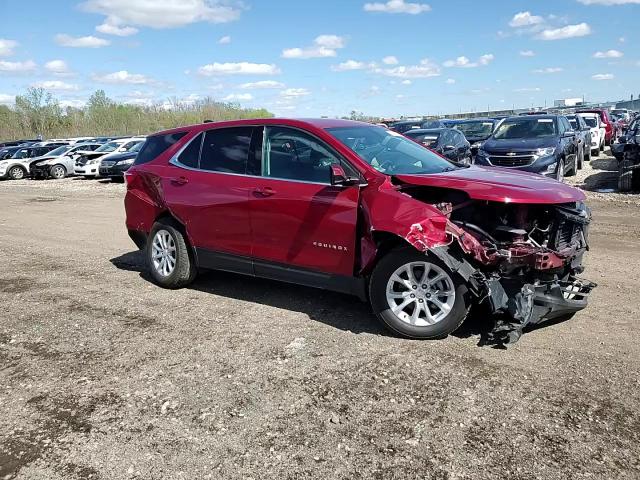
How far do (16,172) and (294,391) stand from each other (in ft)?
95.1

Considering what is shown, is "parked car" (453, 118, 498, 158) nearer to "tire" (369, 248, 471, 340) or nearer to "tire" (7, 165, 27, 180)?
"tire" (369, 248, 471, 340)

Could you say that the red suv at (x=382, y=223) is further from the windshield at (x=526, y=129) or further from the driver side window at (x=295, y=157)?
the windshield at (x=526, y=129)

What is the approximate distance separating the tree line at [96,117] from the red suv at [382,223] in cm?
6393

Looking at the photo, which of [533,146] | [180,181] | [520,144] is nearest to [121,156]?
[520,144]

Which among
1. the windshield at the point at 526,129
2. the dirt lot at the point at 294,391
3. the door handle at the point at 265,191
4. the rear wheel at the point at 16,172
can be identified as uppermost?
the windshield at the point at 526,129

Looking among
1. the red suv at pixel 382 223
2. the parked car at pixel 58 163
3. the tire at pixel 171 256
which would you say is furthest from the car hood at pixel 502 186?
the parked car at pixel 58 163

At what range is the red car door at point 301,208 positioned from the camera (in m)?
4.79

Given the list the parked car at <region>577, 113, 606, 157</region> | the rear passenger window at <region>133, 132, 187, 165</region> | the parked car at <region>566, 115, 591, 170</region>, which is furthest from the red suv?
the parked car at <region>577, 113, 606, 157</region>

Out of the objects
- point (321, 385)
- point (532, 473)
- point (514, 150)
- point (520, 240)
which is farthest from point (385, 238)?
point (514, 150)

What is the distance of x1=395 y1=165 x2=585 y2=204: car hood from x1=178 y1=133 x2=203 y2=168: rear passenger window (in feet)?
8.11

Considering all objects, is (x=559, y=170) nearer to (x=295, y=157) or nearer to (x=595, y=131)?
(x=295, y=157)

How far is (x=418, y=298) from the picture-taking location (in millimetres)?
4496

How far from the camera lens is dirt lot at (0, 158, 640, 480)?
9.92ft

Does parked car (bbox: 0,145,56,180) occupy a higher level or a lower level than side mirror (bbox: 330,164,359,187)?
lower
